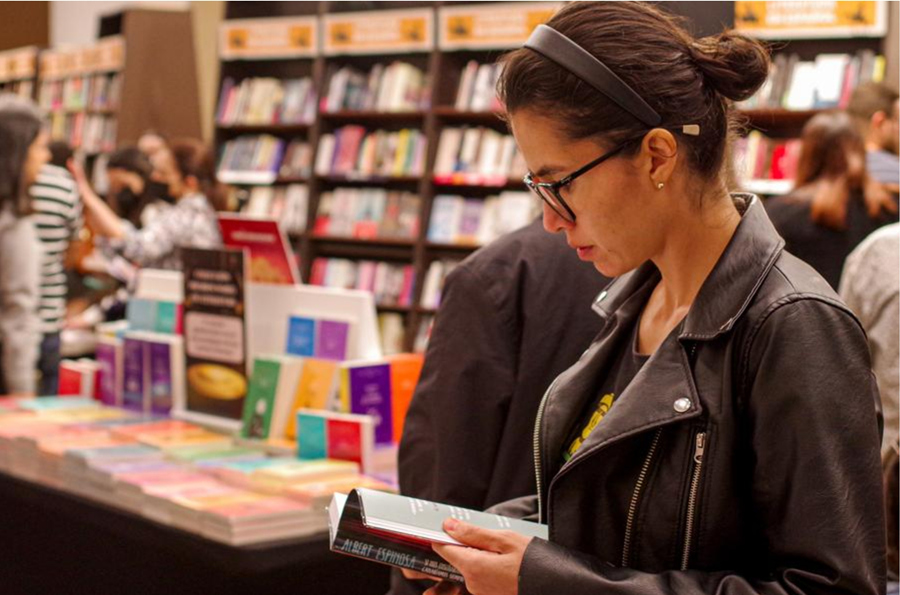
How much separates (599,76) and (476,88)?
5256 millimetres

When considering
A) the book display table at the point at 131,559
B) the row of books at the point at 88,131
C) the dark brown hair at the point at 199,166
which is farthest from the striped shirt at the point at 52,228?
the row of books at the point at 88,131

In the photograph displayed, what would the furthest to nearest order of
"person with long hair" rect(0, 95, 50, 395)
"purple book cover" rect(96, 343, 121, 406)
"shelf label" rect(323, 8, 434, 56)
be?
1. "shelf label" rect(323, 8, 434, 56)
2. "person with long hair" rect(0, 95, 50, 395)
3. "purple book cover" rect(96, 343, 121, 406)

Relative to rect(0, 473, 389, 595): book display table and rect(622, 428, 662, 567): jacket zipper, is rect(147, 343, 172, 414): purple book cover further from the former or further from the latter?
rect(622, 428, 662, 567): jacket zipper

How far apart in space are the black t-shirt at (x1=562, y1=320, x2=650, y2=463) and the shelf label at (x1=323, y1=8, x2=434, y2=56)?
533 centimetres

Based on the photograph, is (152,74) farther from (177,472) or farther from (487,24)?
(177,472)

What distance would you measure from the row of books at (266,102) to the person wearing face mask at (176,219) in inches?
67.8

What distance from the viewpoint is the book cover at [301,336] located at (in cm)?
301

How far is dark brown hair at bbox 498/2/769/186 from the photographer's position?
1.27 m

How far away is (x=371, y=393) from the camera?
281 centimetres

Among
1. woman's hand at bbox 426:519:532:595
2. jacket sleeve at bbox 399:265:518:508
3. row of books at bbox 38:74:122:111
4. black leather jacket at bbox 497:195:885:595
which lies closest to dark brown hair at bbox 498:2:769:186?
black leather jacket at bbox 497:195:885:595

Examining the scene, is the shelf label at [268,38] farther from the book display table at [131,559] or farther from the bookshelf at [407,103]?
the book display table at [131,559]

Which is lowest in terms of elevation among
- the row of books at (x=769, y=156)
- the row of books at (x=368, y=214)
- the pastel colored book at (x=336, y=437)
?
the pastel colored book at (x=336, y=437)

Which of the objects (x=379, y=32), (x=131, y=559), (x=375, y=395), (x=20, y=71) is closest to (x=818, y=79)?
(x=379, y=32)

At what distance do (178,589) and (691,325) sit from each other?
1.77 meters
